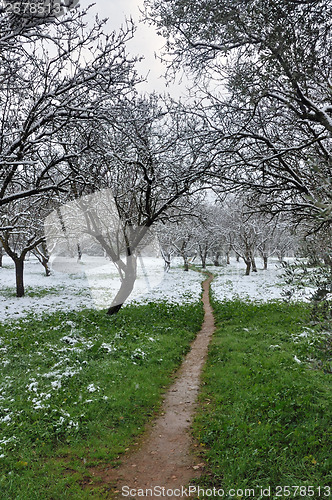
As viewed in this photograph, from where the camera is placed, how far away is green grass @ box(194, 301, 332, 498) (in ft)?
15.5

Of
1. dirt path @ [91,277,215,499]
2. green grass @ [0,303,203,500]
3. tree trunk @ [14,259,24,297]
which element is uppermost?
tree trunk @ [14,259,24,297]

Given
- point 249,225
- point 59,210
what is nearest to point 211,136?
point 59,210

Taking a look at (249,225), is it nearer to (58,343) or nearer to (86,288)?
(86,288)

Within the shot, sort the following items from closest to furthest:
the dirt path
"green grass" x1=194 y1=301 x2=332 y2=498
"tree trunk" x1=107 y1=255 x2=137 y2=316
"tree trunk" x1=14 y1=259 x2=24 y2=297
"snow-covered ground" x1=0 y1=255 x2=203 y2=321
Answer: "green grass" x1=194 y1=301 x2=332 y2=498 < the dirt path < "tree trunk" x1=107 y1=255 x2=137 y2=316 < "snow-covered ground" x1=0 y1=255 x2=203 y2=321 < "tree trunk" x1=14 y1=259 x2=24 y2=297

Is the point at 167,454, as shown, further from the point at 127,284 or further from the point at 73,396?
the point at 127,284

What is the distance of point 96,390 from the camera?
24.7ft

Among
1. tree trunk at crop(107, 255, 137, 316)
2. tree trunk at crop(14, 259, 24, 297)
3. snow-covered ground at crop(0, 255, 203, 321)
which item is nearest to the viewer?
tree trunk at crop(107, 255, 137, 316)

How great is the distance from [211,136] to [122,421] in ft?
23.1

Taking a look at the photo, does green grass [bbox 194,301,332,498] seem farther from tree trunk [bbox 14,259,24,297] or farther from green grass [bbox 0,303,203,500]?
tree trunk [bbox 14,259,24,297]

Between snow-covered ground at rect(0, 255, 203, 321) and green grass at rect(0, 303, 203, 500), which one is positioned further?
snow-covered ground at rect(0, 255, 203, 321)

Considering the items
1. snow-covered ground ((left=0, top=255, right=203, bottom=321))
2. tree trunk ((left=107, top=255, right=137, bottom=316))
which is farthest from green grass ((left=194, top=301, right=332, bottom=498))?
snow-covered ground ((left=0, top=255, right=203, bottom=321))

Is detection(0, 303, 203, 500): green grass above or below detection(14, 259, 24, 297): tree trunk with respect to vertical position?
below

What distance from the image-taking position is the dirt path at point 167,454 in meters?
5.05

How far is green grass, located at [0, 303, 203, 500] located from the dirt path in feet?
0.92
